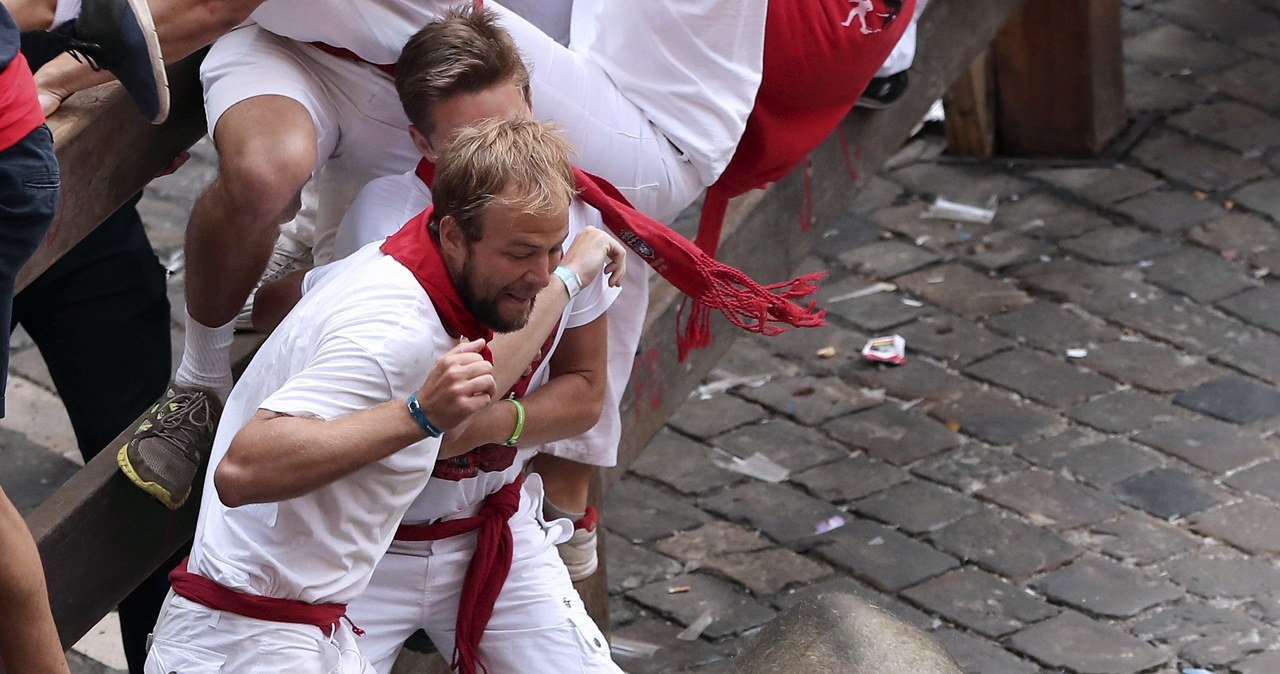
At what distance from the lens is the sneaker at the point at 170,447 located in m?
3.22

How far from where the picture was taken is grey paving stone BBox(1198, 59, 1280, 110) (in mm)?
7652

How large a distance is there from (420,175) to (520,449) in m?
0.56

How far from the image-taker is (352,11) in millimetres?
3277

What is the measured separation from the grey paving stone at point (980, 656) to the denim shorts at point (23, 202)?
8.90 feet

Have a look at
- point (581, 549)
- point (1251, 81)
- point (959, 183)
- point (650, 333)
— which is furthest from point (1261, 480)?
point (1251, 81)

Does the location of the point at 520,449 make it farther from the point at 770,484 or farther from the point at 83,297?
the point at 770,484

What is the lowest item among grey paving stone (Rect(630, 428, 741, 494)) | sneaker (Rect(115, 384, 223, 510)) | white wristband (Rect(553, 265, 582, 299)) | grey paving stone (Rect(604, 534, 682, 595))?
grey paving stone (Rect(630, 428, 741, 494))

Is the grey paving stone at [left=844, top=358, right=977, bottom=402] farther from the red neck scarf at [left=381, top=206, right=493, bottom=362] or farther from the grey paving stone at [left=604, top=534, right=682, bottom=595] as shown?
the red neck scarf at [left=381, top=206, right=493, bottom=362]

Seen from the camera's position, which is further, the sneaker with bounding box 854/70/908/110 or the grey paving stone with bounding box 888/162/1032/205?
the grey paving stone with bounding box 888/162/1032/205

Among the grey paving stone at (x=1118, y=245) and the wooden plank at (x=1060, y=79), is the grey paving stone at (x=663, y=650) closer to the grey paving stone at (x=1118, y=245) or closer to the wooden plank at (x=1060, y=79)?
the grey paving stone at (x=1118, y=245)

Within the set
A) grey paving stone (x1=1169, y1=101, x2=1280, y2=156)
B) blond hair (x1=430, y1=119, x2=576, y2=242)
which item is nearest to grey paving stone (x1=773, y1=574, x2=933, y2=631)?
blond hair (x1=430, y1=119, x2=576, y2=242)

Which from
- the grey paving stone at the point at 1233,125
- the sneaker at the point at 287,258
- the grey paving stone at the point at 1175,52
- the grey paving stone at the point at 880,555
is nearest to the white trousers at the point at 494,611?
the sneaker at the point at 287,258

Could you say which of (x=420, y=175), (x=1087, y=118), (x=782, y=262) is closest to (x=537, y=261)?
(x=420, y=175)

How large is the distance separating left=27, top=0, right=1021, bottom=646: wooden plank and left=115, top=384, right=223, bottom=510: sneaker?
4 centimetres
